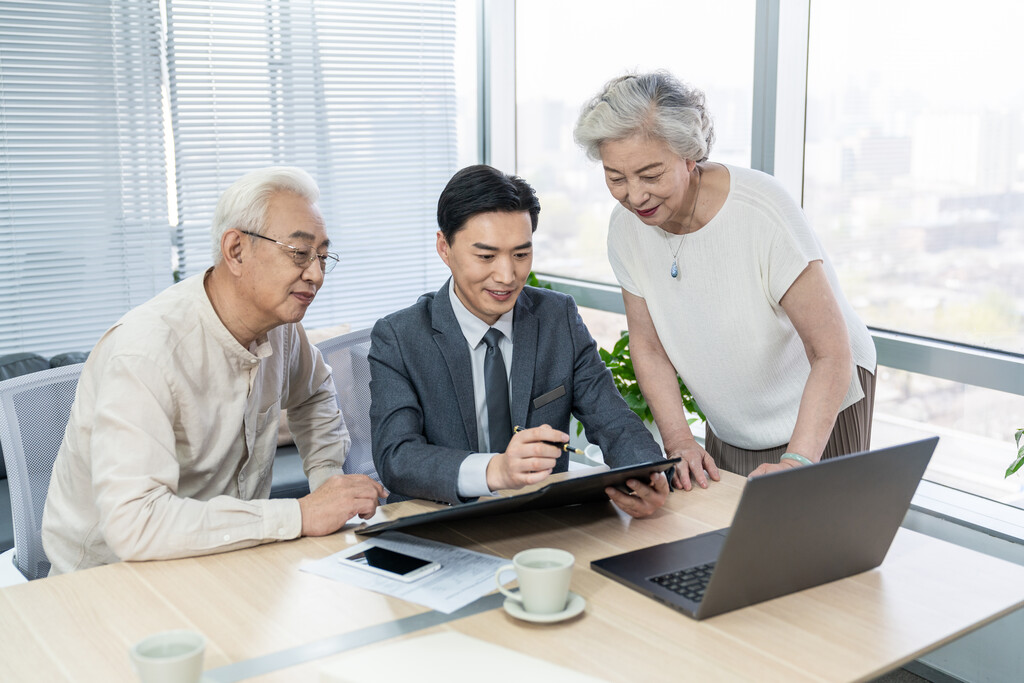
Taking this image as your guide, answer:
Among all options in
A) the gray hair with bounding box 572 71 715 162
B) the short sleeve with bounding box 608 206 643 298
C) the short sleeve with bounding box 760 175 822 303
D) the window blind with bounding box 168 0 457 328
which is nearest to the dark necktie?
the short sleeve with bounding box 608 206 643 298

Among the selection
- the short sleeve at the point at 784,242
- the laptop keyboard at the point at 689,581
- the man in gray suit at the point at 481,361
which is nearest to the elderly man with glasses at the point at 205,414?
the man in gray suit at the point at 481,361

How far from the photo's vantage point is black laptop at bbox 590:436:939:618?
1.29 meters

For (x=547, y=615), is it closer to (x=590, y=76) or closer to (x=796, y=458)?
(x=796, y=458)

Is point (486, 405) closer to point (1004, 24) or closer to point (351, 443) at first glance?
point (351, 443)

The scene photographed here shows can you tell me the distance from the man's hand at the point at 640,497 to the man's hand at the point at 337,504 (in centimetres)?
44

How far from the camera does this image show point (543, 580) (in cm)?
129

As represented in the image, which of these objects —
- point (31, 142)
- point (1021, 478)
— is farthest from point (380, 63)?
point (1021, 478)

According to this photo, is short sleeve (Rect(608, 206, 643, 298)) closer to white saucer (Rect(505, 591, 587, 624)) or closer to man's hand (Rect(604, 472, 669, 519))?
man's hand (Rect(604, 472, 669, 519))

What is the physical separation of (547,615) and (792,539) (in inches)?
14.9

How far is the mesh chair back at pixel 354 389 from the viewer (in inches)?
99.6

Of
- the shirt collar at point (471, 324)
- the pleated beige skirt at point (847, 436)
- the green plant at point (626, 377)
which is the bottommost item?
the green plant at point (626, 377)

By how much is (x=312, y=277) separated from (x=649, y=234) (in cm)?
81

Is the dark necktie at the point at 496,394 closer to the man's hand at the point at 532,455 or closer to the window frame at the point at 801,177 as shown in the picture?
the man's hand at the point at 532,455

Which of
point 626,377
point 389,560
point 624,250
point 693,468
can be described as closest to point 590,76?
point 626,377
